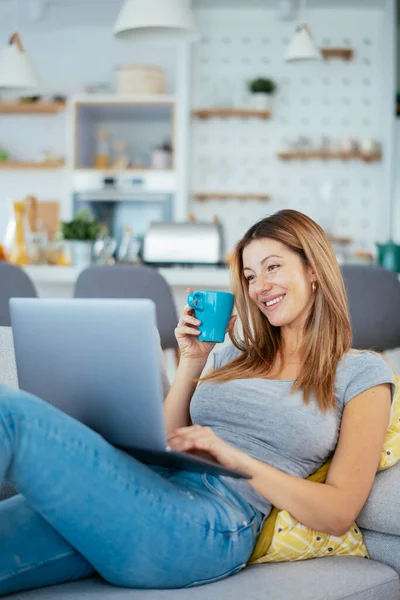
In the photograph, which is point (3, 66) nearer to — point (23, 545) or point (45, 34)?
point (45, 34)

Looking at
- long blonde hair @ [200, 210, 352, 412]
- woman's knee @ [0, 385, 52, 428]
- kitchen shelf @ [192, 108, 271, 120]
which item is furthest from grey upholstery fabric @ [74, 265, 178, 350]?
kitchen shelf @ [192, 108, 271, 120]

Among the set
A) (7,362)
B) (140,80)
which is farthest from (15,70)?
(7,362)

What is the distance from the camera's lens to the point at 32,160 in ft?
24.3

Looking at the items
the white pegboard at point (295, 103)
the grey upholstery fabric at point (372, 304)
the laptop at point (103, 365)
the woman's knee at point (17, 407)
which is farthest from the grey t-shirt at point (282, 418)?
the white pegboard at point (295, 103)

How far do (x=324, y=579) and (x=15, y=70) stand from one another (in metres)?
3.96

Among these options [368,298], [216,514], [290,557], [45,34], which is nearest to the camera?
[216,514]

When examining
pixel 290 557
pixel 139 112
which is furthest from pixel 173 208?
pixel 290 557

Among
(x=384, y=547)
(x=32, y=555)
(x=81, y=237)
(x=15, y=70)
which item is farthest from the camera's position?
(x=15, y=70)

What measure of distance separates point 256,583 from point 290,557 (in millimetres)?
132

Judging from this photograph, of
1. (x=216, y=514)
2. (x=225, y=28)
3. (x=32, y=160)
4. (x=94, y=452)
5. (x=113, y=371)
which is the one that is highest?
(x=225, y=28)

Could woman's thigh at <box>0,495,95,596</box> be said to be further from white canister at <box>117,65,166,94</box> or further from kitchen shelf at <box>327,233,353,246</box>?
white canister at <box>117,65,166,94</box>

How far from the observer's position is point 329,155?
6.81 m

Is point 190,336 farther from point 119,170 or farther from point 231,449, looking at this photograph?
point 119,170

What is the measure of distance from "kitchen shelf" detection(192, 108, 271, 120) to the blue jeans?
564 centimetres
